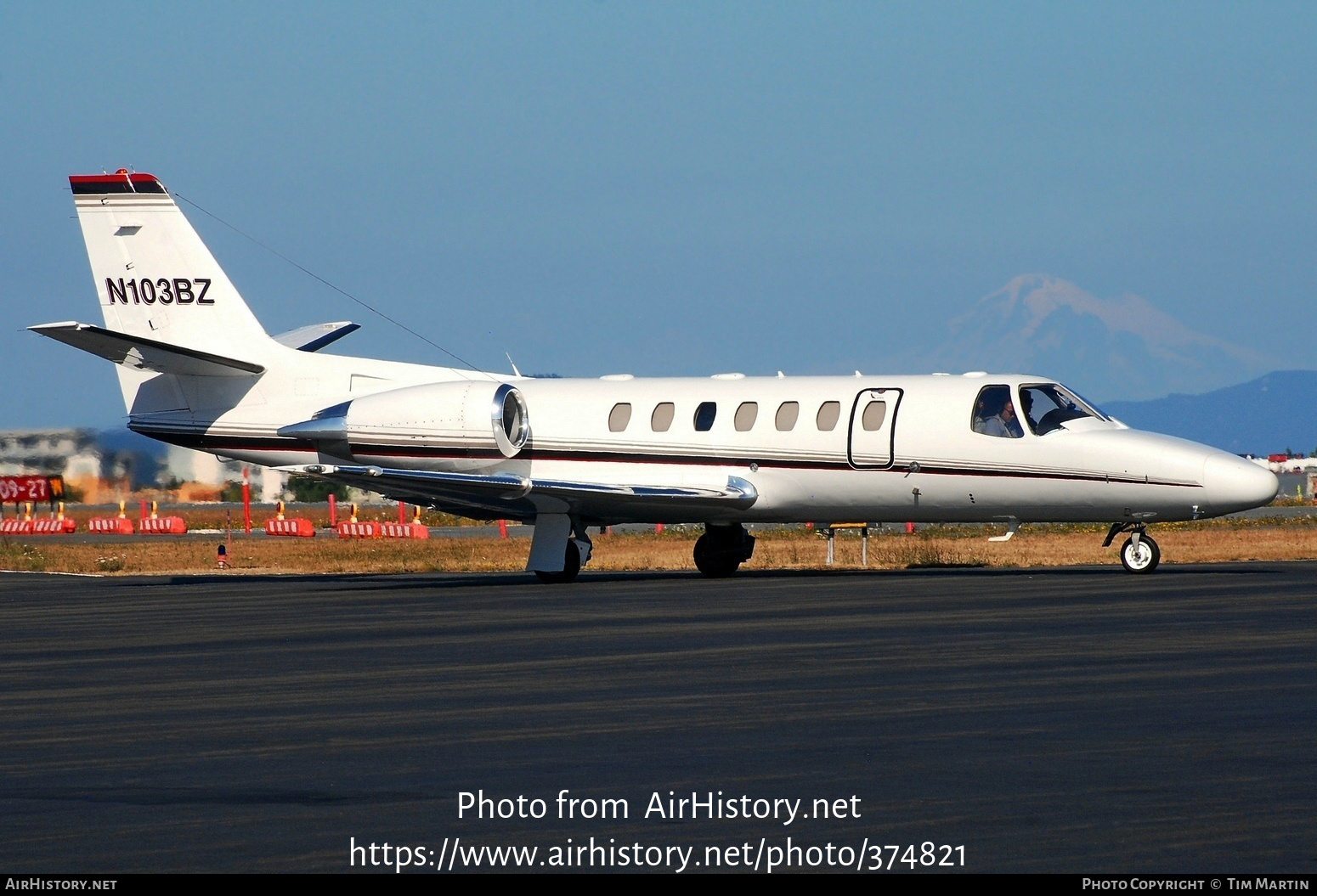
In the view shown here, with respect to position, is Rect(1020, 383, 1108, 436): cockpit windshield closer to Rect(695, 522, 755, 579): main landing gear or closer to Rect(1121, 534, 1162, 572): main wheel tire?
Rect(1121, 534, 1162, 572): main wheel tire

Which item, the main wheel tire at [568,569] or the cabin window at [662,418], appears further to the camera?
the cabin window at [662,418]

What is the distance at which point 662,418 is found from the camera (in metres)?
27.1

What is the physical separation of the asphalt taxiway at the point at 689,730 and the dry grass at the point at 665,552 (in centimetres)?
1124

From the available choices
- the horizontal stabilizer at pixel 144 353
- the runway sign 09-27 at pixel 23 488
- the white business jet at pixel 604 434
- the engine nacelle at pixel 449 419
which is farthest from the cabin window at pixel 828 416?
the runway sign 09-27 at pixel 23 488

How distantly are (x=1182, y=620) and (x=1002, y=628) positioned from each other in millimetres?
1747

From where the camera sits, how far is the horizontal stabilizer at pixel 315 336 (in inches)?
1179

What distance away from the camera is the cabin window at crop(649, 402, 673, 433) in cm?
2697

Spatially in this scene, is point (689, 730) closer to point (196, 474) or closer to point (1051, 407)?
point (1051, 407)

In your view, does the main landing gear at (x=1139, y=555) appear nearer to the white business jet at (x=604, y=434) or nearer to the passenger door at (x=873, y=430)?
the white business jet at (x=604, y=434)

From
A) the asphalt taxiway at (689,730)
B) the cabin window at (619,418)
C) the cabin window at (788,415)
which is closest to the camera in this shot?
the asphalt taxiway at (689,730)

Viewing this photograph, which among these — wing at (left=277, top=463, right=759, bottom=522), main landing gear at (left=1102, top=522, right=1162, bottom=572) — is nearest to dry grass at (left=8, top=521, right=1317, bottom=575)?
wing at (left=277, top=463, right=759, bottom=522)

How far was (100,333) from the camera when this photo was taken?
26.7 metres

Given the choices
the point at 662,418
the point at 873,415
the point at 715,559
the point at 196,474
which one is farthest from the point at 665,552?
the point at 196,474

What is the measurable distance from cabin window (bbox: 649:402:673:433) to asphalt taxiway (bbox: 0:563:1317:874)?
761cm
